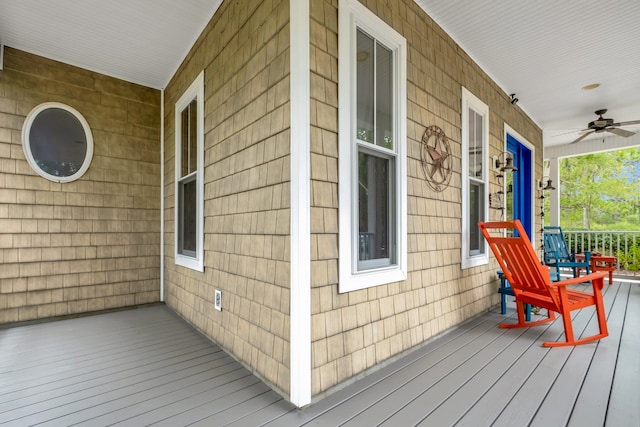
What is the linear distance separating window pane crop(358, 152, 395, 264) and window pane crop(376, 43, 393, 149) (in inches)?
7.1

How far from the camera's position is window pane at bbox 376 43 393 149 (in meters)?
2.38

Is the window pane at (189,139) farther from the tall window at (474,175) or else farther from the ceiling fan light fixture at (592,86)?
the ceiling fan light fixture at (592,86)

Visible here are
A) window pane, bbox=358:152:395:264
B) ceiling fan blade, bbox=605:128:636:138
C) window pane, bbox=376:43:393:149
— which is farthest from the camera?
ceiling fan blade, bbox=605:128:636:138

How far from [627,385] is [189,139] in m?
4.27

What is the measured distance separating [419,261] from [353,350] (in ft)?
3.34

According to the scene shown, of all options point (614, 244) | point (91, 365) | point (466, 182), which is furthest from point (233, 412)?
point (614, 244)

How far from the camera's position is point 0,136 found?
3230 millimetres

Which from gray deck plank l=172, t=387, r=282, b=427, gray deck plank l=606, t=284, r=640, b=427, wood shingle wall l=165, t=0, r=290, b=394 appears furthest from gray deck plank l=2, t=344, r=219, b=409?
gray deck plank l=606, t=284, r=640, b=427

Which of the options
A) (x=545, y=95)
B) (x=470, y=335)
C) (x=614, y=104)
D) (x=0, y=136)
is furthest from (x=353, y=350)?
(x=614, y=104)

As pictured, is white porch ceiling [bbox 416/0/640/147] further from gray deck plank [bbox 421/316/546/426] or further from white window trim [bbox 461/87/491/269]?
gray deck plank [bbox 421/316/546/426]

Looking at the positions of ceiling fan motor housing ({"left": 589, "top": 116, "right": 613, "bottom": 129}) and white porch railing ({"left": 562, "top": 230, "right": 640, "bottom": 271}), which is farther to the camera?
white porch railing ({"left": 562, "top": 230, "right": 640, "bottom": 271})

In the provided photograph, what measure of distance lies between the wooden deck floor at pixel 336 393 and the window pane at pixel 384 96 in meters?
1.73

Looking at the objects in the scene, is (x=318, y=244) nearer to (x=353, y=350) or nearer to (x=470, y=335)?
(x=353, y=350)

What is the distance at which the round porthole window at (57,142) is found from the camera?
340 centimetres
